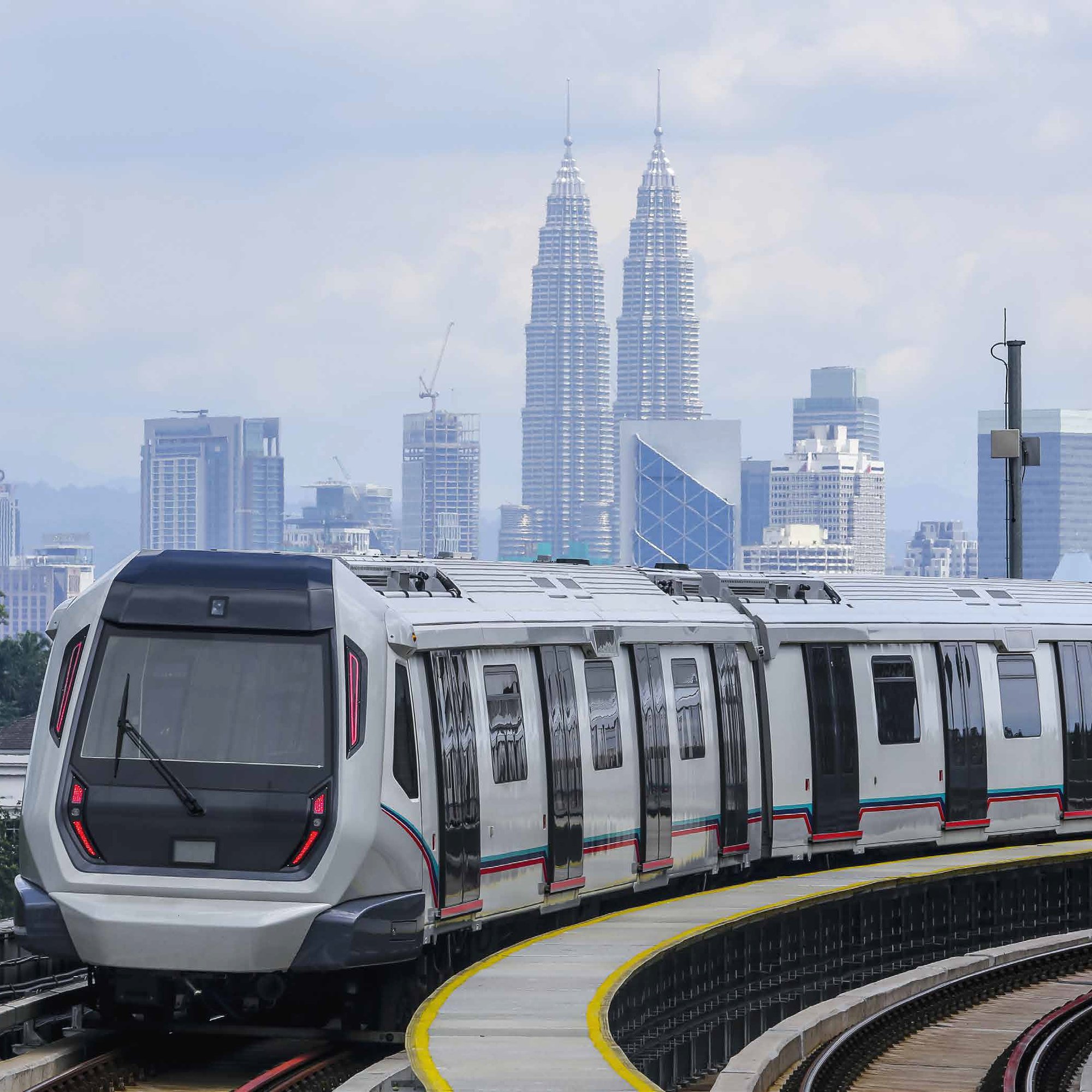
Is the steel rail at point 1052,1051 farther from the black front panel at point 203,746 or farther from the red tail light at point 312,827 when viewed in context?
the black front panel at point 203,746

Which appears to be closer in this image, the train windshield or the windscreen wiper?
the windscreen wiper

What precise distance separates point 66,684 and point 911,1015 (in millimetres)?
8088

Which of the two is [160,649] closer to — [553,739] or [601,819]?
[553,739]

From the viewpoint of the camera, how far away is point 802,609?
25.6 meters

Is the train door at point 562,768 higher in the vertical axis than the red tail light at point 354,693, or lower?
lower

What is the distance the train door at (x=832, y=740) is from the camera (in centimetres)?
2523

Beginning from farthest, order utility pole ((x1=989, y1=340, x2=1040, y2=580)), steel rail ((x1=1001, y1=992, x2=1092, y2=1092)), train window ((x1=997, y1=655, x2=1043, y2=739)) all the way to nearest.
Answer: utility pole ((x1=989, y1=340, x2=1040, y2=580)), train window ((x1=997, y1=655, x2=1043, y2=739)), steel rail ((x1=1001, y1=992, x2=1092, y2=1092))

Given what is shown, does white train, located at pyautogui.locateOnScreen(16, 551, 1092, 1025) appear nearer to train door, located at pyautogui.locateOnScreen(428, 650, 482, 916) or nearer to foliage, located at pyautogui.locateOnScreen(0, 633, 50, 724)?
train door, located at pyautogui.locateOnScreen(428, 650, 482, 916)

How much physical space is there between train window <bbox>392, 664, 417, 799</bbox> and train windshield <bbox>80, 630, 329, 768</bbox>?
0.61 m

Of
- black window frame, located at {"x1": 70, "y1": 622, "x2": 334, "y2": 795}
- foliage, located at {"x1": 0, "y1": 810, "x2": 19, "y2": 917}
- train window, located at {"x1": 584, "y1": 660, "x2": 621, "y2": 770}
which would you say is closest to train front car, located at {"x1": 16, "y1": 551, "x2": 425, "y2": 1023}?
black window frame, located at {"x1": 70, "y1": 622, "x2": 334, "y2": 795}

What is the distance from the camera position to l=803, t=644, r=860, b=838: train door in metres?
25.2

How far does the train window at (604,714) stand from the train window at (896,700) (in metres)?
6.47

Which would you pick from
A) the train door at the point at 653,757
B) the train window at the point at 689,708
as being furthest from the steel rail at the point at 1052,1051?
the train window at the point at 689,708

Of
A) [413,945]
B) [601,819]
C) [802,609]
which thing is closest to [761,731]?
[802,609]
